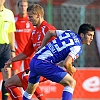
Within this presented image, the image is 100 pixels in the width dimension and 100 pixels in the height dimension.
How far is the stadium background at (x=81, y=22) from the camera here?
37.8 ft

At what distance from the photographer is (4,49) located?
10203 mm

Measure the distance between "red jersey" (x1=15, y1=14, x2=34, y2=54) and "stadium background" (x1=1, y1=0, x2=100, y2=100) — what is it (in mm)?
1116

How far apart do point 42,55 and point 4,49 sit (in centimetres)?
230

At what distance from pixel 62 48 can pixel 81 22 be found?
15.0 ft

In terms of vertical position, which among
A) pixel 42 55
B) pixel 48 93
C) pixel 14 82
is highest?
pixel 42 55

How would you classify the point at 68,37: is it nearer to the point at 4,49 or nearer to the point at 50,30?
the point at 50,30

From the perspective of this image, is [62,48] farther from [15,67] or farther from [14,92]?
[15,67]

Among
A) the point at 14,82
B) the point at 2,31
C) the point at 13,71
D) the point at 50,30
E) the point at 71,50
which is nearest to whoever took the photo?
the point at 71,50

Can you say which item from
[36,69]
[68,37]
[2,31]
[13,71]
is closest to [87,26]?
[68,37]

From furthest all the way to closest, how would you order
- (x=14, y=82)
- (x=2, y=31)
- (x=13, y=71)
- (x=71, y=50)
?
(x=13, y=71) < (x=2, y=31) < (x=14, y=82) < (x=71, y=50)

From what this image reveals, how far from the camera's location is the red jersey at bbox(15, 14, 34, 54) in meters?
11.2

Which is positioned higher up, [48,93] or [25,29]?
[25,29]

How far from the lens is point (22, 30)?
1126 centimetres

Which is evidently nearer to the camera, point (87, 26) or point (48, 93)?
point (87, 26)
